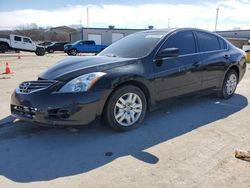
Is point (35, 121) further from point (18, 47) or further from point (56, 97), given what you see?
point (18, 47)

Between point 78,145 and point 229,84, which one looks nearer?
point 78,145

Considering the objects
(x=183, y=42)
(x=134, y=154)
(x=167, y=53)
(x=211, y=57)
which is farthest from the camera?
(x=211, y=57)

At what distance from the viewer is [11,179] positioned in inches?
118

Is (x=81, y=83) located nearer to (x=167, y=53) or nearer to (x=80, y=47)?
(x=167, y=53)

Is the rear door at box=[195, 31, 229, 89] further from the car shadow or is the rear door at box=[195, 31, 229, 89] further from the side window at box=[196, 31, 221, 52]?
the car shadow

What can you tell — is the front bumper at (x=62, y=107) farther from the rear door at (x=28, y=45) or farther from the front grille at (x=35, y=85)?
the rear door at (x=28, y=45)

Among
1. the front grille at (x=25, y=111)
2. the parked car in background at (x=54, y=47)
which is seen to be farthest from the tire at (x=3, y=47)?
the front grille at (x=25, y=111)

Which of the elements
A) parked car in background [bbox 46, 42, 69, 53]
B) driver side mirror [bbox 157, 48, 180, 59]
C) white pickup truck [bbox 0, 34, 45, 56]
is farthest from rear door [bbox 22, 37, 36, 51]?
driver side mirror [bbox 157, 48, 180, 59]

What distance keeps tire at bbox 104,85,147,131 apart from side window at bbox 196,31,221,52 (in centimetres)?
198

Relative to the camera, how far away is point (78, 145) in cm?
387

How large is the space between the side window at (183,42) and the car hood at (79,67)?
0.92 meters

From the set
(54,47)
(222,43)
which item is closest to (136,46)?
(222,43)

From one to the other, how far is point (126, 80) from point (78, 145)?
1172 millimetres

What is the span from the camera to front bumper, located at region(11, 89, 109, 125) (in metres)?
3.75
